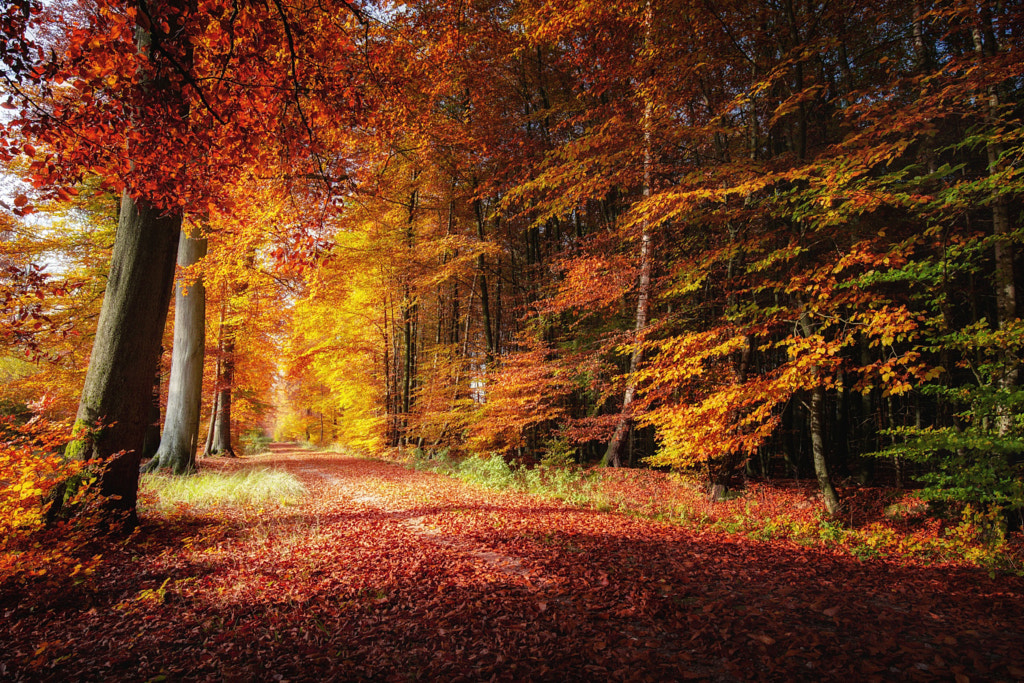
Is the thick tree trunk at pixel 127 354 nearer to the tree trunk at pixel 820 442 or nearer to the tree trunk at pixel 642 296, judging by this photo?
the tree trunk at pixel 642 296

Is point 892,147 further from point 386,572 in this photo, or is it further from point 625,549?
point 386,572

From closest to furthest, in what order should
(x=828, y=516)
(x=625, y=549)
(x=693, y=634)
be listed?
(x=693, y=634), (x=625, y=549), (x=828, y=516)

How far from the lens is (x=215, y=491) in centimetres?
794

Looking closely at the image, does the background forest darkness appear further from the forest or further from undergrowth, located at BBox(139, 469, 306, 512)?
undergrowth, located at BBox(139, 469, 306, 512)

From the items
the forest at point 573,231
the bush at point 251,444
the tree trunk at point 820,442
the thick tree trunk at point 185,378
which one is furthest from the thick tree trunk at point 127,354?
the bush at point 251,444

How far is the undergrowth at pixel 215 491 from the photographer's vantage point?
7023 mm

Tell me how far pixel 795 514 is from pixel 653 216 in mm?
5844

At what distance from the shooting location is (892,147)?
5.38 meters

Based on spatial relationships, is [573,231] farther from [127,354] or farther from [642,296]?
[127,354]

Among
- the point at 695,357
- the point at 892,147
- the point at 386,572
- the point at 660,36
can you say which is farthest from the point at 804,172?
the point at 386,572

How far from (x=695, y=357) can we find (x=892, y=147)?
12.0 ft

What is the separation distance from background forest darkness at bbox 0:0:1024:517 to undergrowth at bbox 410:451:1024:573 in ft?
1.80

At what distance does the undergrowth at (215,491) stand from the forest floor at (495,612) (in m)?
1.27

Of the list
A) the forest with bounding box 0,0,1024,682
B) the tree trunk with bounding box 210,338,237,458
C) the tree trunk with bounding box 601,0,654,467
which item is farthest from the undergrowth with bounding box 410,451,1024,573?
the tree trunk with bounding box 210,338,237,458
